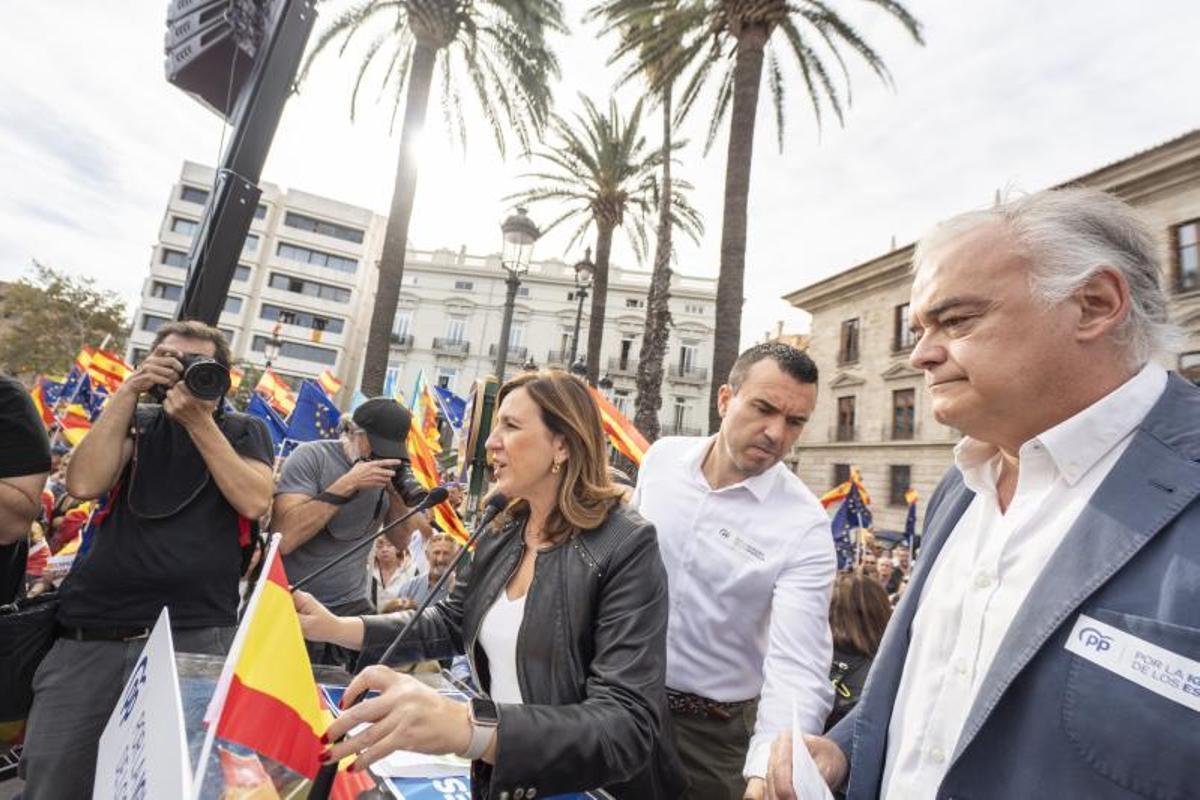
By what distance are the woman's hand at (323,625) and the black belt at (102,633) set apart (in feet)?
3.17

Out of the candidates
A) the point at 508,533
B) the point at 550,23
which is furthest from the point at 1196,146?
the point at 508,533

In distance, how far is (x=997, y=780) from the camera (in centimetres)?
A: 106

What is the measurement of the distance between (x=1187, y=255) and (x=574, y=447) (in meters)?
24.2

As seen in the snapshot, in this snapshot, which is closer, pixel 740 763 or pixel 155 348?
pixel 740 763

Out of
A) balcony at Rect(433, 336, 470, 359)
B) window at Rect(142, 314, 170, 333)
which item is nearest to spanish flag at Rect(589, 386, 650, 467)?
balcony at Rect(433, 336, 470, 359)

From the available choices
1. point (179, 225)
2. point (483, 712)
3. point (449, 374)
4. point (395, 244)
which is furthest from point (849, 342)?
point (179, 225)

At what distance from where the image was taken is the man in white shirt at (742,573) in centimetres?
202

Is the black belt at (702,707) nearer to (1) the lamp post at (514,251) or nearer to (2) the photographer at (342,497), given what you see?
(2) the photographer at (342,497)

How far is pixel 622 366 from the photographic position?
43.8m

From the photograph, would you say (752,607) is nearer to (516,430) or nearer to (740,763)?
(740,763)

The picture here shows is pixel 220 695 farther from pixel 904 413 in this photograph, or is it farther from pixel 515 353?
pixel 515 353

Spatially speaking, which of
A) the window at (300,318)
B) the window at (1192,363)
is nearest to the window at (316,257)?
the window at (300,318)

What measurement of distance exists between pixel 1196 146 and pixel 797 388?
76.4 feet

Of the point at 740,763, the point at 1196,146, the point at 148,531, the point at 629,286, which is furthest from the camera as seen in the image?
the point at 629,286
